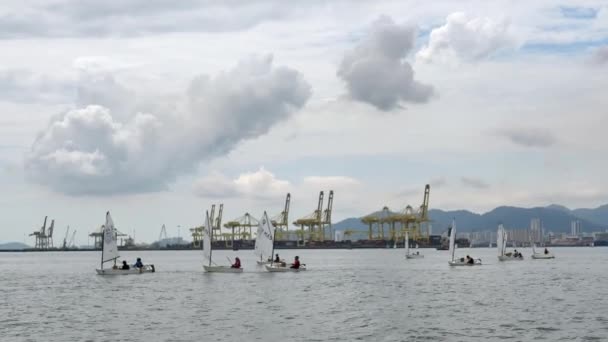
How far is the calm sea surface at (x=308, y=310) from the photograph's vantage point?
4131cm

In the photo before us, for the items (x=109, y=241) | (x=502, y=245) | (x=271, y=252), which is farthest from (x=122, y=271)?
Result: (x=502, y=245)

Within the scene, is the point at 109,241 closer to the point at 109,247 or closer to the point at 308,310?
the point at 109,247

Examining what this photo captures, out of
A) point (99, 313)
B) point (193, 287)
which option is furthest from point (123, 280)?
point (99, 313)

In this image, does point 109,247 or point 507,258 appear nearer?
point 109,247

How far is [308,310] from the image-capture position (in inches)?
2061

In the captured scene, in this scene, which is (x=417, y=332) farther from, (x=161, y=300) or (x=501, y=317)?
(x=161, y=300)

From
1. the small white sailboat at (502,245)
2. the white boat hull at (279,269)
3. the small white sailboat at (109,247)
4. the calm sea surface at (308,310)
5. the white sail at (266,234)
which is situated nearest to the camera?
the calm sea surface at (308,310)

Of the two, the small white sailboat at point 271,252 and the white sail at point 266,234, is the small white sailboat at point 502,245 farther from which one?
the white sail at point 266,234

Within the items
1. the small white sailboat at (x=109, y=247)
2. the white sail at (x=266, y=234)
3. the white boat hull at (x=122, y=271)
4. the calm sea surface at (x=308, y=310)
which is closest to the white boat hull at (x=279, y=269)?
the white sail at (x=266, y=234)

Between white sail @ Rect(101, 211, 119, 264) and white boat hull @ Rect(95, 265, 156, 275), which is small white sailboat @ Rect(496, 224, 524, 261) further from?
white sail @ Rect(101, 211, 119, 264)

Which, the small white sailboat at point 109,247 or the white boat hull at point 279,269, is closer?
the small white sailboat at point 109,247

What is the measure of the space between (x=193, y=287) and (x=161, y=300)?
13.1m

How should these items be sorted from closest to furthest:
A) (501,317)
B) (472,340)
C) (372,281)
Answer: (472,340) < (501,317) < (372,281)

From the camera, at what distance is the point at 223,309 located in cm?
5316
